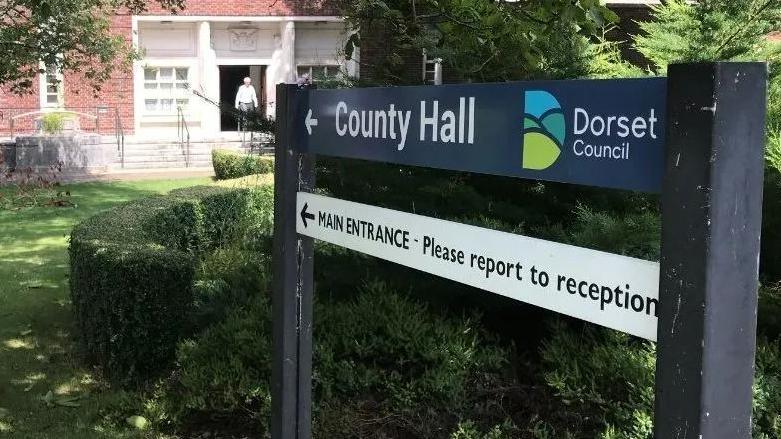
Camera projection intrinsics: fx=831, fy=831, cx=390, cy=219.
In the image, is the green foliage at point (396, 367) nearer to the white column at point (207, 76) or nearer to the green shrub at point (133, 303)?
the green shrub at point (133, 303)

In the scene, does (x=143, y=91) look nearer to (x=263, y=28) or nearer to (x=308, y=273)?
(x=263, y=28)

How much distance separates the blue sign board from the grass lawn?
9.08 ft

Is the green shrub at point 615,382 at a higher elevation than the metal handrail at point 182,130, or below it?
below

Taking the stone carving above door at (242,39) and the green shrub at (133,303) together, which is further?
the stone carving above door at (242,39)

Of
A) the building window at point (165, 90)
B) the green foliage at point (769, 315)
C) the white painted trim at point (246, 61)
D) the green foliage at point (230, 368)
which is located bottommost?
the green foliage at point (230, 368)

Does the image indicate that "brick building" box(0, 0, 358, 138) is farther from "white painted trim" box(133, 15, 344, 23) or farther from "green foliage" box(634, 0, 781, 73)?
"green foliage" box(634, 0, 781, 73)

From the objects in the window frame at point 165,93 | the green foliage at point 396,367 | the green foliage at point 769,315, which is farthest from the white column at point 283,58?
the green foliage at point 769,315

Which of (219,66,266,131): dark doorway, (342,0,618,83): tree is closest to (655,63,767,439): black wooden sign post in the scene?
(342,0,618,83): tree

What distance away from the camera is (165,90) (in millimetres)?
28219

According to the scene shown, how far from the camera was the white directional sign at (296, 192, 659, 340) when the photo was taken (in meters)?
1.80

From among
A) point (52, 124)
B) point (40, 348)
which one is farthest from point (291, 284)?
point (52, 124)

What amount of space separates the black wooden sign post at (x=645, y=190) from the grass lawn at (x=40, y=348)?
296 cm

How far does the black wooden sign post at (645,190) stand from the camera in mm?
1597

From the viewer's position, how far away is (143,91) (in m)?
27.8
